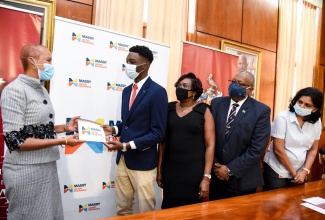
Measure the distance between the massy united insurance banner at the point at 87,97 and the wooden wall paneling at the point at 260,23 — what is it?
259cm

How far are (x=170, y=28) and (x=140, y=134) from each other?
6.65 feet

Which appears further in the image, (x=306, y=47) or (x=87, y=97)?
(x=306, y=47)

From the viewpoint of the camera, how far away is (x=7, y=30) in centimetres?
240

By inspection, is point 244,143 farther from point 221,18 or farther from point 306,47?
point 306,47

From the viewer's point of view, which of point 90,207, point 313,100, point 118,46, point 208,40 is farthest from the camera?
point 208,40

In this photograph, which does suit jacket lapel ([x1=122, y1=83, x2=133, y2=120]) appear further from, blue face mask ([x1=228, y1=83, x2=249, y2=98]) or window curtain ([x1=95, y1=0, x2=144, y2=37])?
window curtain ([x1=95, y1=0, x2=144, y2=37])

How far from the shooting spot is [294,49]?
539 cm

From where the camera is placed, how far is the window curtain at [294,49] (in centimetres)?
521

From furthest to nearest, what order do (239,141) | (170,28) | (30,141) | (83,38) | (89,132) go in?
1. (170,28)
2. (83,38)
3. (239,141)
4. (89,132)
5. (30,141)

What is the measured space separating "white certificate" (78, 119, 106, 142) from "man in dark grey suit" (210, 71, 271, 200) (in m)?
0.93

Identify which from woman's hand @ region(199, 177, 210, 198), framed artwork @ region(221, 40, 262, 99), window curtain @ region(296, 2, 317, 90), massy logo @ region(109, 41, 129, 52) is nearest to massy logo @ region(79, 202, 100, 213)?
woman's hand @ region(199, 177, 210, 198)

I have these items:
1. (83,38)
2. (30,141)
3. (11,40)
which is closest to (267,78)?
(83,38)

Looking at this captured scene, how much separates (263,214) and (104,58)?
194 cm

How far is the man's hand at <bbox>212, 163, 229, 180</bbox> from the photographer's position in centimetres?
215
